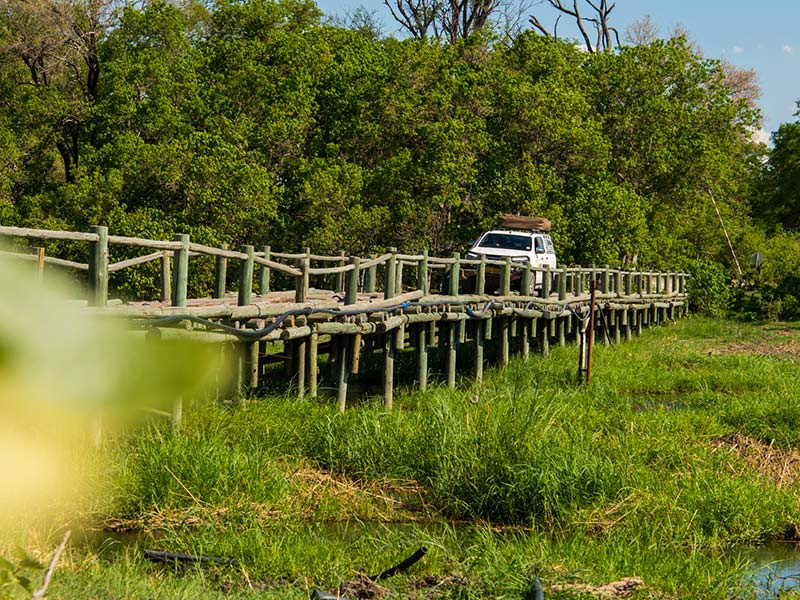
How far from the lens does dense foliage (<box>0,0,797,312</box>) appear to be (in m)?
28.7

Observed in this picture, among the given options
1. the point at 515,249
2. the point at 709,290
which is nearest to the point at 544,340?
the point at 515,249

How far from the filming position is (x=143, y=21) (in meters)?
29.7

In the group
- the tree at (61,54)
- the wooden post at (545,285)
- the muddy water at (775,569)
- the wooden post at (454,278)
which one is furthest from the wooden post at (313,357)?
the tree at (61,54)

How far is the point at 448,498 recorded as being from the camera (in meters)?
9.93

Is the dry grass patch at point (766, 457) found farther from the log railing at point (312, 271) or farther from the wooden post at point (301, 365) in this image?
the log railing at point (312, 271)

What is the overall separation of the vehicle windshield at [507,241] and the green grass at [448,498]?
10639mm

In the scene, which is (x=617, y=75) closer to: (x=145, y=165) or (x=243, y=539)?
(x=145, y=165)

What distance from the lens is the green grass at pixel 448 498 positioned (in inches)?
287

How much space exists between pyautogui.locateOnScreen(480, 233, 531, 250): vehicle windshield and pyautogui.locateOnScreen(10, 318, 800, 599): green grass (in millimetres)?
10639

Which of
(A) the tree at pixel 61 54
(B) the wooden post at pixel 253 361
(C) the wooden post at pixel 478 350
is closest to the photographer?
(B) the wooden post at pixel 253 361

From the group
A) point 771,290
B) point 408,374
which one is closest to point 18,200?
point 408,374

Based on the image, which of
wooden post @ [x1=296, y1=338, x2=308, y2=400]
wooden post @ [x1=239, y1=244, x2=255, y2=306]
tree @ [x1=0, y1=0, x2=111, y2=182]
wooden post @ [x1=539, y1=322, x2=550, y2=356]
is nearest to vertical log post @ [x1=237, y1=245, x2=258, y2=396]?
wooden post @ [x1=239, y1=244, x2=255, y2=306]

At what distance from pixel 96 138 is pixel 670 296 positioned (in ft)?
59.5

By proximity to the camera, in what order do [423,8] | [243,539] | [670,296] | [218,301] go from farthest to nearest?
1. [423,8]
2. [670,296]
3. [218,301]
4. [243,539]
